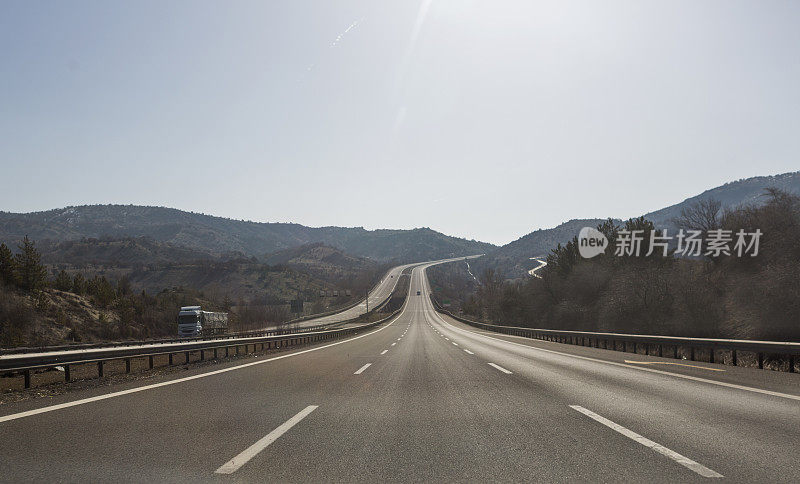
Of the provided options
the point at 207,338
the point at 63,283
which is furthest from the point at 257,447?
the point at 63,283

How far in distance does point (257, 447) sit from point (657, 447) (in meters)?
4.16

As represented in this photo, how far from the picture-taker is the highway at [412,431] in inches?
166

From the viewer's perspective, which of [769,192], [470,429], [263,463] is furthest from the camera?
[769,192]

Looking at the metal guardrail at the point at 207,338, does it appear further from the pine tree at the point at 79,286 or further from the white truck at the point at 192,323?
the pine tree at the point at 79,286

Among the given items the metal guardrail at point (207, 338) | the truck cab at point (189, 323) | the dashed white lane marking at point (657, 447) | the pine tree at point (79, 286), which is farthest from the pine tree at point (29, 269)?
the dashed white lane marking at point (657, 447)

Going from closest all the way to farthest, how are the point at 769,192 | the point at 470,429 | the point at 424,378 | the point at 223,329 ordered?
the point at 470,429 → the point at 424,378 → the point at 769,192 → the point at 223,329

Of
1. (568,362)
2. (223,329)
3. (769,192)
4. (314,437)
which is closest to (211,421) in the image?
(314,437)

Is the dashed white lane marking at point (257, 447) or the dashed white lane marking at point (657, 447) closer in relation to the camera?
the dashed white lane marking at point (657, 447)

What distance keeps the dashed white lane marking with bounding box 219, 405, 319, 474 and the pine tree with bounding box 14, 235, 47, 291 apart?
201 ft

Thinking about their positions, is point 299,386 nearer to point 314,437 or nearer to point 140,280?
point 314,437

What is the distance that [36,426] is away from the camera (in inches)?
238

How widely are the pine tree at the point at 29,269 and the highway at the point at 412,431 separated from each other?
5687cm

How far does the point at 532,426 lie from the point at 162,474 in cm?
417

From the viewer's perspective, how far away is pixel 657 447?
484cm
